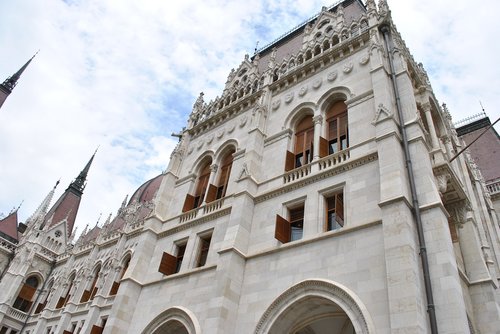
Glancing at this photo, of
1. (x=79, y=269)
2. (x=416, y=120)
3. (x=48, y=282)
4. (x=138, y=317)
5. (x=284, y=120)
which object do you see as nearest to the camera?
(x=416, y=120)

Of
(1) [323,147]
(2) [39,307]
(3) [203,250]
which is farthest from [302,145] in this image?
(2) [39,307]

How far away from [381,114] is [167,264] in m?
12.9

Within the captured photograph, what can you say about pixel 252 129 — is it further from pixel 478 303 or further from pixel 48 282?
pixel 48 282

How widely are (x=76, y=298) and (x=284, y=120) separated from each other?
A: 74.8 feet

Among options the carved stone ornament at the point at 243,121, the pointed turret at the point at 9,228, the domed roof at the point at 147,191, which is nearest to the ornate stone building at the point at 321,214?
the carved stone ornament at the point at 243,121

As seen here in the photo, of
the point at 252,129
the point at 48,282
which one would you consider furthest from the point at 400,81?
the point at 48,282

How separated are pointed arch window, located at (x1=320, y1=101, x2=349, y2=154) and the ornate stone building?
0.24 ft

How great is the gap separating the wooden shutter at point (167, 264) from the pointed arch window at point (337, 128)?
32.7ft

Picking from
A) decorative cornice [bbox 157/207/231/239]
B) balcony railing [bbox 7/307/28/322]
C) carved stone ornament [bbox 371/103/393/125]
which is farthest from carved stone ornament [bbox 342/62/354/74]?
balcony railing [bbox 7/307/28/322]

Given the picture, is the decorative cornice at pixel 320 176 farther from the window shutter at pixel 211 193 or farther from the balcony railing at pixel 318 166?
the window shutter at pixel 211 193

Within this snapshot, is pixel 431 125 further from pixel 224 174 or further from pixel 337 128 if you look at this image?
Answer: pixel 224 174

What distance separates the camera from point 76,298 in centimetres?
3172

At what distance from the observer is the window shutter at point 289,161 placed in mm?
19812

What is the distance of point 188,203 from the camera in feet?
78.4
